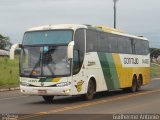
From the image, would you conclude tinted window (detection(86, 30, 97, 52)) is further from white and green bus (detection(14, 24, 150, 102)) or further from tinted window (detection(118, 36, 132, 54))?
tinted window (detection(118, 36, 132, 54))

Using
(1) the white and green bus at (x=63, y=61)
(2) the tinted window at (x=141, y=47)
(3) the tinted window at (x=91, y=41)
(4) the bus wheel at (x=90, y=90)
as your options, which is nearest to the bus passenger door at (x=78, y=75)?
(1) the white and green bus at (x=63, y=61)

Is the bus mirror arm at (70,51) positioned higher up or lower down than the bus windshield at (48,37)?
lower down

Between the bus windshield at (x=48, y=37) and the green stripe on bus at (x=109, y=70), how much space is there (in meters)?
3.18

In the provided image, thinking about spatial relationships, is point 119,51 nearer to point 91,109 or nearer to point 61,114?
point 91,109

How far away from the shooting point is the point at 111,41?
84.8ft

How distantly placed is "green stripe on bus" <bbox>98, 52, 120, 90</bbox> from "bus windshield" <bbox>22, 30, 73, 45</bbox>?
3.18 m

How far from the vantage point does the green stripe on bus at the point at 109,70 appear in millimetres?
24562

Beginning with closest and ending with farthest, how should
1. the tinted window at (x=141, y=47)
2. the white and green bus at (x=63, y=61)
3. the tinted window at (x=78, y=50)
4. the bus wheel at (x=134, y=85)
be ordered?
the white and green bus at (x=63, y=61)
the tinted window at (x=78, y=50)
the bus wheel at (x=134, y=85)
the tinted window at (x=141, y=47)

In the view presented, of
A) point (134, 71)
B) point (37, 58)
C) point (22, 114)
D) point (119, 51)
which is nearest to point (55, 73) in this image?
point (37, 58)

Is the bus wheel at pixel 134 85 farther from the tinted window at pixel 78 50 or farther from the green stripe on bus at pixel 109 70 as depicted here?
the tinted window at pixel 78 50

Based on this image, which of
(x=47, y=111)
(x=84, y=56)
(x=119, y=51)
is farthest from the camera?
(x=119, y=51)

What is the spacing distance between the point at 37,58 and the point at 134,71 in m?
10.1

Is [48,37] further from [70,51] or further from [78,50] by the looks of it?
[70,51]

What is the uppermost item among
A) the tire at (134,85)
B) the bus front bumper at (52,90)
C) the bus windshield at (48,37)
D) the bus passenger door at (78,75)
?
the bus windshield at (48,37)
